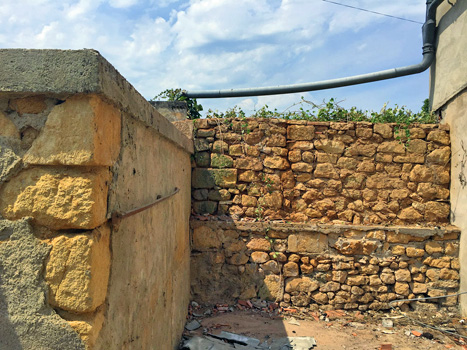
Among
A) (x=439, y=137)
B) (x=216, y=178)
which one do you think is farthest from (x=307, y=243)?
(x=439, y=137)

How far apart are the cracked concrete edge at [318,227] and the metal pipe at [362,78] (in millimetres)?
2632

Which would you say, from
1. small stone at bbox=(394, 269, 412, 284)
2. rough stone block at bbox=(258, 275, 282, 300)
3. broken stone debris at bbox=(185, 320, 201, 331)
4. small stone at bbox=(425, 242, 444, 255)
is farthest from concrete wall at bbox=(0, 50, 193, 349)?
small stone at bbox=(425, 242, 444, 255)

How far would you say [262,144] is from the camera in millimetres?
5008

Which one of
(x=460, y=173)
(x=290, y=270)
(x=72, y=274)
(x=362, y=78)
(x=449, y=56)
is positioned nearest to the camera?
(x=72, y=274)

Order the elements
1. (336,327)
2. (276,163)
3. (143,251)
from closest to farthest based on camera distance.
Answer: (143,251)
(336,327)
(276,163)

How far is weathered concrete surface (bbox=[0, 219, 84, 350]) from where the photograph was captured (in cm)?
132

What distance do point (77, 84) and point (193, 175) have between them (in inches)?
144

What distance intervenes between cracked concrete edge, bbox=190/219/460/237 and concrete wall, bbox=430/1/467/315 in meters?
0.36

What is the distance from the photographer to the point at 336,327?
441 cm

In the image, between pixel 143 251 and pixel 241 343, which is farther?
pixel 241 343

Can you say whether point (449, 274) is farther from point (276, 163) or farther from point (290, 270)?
point (276, 163)

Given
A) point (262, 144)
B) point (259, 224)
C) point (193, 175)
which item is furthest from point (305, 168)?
point (193, 175)

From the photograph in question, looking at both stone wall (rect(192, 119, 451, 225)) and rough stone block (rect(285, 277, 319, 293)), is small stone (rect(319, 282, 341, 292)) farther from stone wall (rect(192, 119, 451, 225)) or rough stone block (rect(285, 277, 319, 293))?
stone wall (rect(192, 119, 451, 225))

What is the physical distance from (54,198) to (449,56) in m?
5.84
